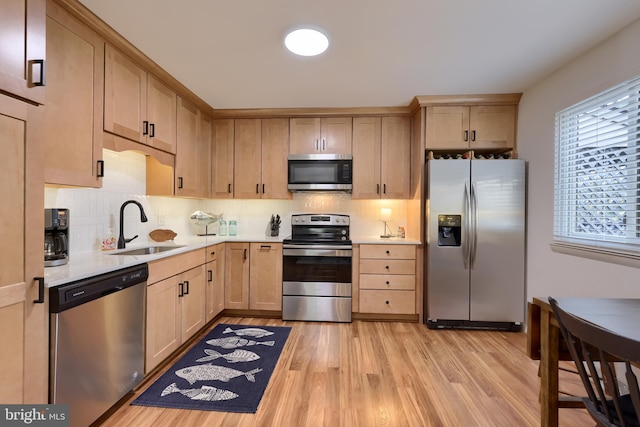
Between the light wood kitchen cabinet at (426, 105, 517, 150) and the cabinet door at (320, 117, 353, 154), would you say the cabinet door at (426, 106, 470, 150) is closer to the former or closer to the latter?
the light wood kitchen cabinet at (426, 105, 517, 150)

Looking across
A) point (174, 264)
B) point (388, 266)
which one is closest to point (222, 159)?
point (174, 264)

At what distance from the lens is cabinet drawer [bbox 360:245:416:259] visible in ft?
10.6

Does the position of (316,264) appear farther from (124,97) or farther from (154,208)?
(124,97)

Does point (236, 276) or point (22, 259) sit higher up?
point (22, 259)

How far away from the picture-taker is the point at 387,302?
10.6ft

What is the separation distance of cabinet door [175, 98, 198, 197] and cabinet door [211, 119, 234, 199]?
385 millimetres

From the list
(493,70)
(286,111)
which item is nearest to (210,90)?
(286,111)

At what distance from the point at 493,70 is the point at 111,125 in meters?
3.07

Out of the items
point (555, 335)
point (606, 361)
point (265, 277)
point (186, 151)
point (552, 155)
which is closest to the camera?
point (606, 361)

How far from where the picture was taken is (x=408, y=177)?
11.4ft

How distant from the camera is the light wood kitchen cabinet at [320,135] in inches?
138

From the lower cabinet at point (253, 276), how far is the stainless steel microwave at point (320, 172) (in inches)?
32.2

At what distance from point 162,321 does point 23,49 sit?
1.78 m

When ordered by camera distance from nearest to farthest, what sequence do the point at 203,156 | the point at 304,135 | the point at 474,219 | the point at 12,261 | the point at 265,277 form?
the point at 12,261, the point at 474,219, the point at 265,277, the point at 203,156, the point at 304,135
